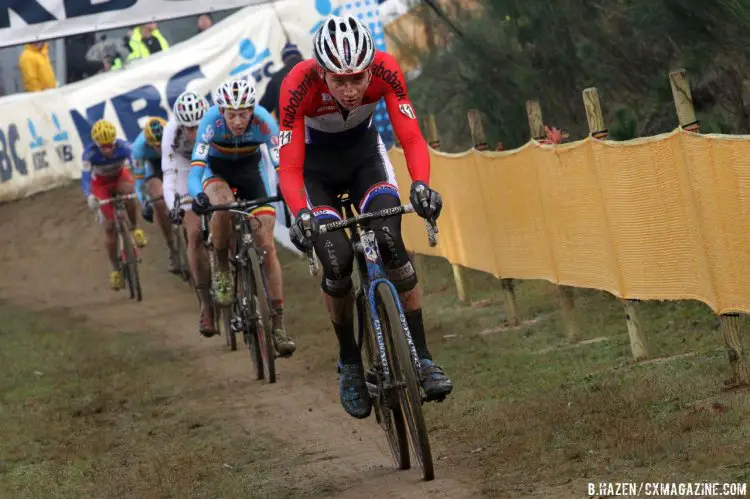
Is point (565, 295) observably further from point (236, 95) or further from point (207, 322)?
point (207, 322)

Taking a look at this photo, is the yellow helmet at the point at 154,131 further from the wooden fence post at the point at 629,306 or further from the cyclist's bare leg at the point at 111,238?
the wooden fence post at the point at 629,306

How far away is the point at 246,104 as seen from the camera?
439 inches

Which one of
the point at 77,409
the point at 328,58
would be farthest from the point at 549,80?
the point at 328,58

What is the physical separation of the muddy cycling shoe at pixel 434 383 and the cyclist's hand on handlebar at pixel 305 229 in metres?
0.93

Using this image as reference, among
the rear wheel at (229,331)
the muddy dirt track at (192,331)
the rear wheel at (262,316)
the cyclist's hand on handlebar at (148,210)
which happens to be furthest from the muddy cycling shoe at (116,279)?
the rear wheel at (262,316)

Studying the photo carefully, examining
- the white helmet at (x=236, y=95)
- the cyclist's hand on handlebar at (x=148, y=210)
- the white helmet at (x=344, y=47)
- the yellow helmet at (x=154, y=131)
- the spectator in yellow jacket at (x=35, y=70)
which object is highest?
the spectator in yellow jacket at (x=35, y=70)

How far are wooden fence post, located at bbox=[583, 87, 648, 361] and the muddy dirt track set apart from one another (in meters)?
1.98

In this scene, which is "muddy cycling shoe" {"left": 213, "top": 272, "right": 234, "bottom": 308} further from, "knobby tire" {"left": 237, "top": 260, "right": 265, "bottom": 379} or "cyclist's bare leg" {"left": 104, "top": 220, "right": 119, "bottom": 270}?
"cyclist's bare leg" {"left": 104, "top": 220, "right": 119, "bottom": 270}

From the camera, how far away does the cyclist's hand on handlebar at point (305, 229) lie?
7.16 meters

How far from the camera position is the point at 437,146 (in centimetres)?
1457

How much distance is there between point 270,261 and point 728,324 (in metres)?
4.58

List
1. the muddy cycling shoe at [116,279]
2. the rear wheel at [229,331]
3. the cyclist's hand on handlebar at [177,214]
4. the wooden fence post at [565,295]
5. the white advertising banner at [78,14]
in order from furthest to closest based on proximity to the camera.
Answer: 1. the muddy cycling shoe at [116,279]
2. the white advertising banner at [78,14]
3. the rear wheel at [229,331]
4. the cyclist's hand on handlebar at [177,214]
5. the wooden fence post at [565,295]

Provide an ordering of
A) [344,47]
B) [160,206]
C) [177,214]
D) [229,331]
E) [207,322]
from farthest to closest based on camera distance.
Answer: [160,206] < [229,331] < [177,214] < [207,322] < [344,47]

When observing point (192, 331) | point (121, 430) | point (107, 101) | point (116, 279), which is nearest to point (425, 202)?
point (121, 430)
